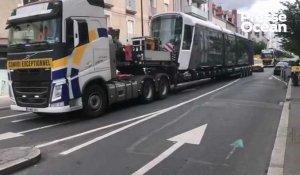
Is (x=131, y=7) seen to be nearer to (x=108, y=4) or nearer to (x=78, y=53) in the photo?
(x=108, y=4)

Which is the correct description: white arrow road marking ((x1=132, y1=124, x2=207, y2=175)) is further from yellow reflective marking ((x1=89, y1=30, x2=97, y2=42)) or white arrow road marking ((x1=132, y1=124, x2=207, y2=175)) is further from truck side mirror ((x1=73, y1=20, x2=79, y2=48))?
yellow reflective marking ((x1=89, y1=30, x2=97, y2=42))

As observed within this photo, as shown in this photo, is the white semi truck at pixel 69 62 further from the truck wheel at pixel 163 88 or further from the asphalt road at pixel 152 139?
the asphalt road at pixel 152 139

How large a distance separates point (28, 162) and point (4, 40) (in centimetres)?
1788

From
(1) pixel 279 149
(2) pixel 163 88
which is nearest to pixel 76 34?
(2) pixel 163 88

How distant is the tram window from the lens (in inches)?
869

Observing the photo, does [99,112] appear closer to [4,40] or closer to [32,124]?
[32,124]

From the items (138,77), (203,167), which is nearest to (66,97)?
(138,77)

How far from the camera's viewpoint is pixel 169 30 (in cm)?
2219

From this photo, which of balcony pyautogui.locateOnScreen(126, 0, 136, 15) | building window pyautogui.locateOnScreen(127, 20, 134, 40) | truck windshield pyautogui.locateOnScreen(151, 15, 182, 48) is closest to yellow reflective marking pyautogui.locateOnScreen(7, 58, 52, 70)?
truck windshield pyautogui.locateOnScreen(151, 15, 182, 48)

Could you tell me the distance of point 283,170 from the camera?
7246 millimetres

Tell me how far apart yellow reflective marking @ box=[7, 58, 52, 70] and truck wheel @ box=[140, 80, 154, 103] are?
521 centimetres

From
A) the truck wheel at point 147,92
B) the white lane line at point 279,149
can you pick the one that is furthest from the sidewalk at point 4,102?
the white lane line at point 279,149

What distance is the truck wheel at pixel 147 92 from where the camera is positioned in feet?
56.2

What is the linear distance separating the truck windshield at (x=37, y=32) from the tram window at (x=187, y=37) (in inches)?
406
